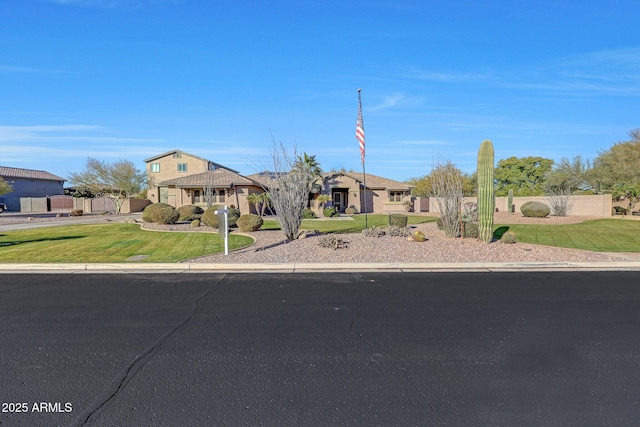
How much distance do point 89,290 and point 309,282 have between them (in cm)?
450

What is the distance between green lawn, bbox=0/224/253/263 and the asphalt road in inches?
169

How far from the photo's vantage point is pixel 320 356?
4.87 m

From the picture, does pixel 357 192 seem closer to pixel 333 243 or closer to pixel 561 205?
pixel 561 205

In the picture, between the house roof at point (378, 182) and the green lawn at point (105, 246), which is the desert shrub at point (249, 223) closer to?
the green lawn at point (105, 246)

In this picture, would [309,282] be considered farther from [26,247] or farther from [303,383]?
[26,247]

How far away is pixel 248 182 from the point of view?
3866cm

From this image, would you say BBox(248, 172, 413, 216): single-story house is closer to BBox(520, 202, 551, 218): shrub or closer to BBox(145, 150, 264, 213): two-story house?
BBox(145, 150, 264, 213): two-story house

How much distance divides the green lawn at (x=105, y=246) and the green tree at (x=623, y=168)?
31.0 m

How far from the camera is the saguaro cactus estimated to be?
49.0ft

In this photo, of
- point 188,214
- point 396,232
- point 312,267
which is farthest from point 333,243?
point 188,214

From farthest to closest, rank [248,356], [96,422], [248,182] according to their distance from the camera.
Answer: [248,182], [248,356], [96,422]

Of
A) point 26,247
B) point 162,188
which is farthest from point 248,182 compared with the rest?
point 26,247

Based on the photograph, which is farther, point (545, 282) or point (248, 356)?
point (545, 282)

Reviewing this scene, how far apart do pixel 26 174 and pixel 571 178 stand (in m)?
69.8
